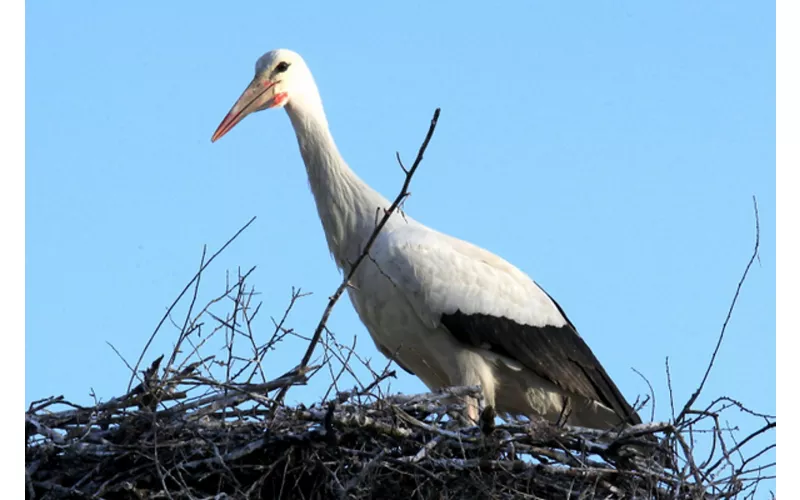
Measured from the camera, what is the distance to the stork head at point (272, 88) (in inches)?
290

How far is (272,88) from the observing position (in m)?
7.36

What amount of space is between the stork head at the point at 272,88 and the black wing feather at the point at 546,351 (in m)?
1.50

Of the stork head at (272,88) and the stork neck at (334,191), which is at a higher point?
the stork head at (272,88)

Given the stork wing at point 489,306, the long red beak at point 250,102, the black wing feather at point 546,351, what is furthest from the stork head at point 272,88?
the black wing feather at point 546,351

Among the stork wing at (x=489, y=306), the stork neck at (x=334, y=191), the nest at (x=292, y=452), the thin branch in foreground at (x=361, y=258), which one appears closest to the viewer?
the thin branch in foreground at (x=361, y=258)

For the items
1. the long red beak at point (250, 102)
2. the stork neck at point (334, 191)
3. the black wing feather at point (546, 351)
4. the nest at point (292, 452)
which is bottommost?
the nest at point (292, 452)

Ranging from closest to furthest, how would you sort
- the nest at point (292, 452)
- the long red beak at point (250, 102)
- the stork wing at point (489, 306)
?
the nest at point (292, 452), the stork wing at point (489, 306), the long red beak at point (250, 102)

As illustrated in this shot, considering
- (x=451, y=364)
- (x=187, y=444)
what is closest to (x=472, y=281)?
(x=451, y=364)

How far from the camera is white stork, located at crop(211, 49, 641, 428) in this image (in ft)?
22.0

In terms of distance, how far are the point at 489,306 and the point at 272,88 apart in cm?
159

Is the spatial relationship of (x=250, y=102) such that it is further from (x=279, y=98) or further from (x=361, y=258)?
(x=361, y=258)

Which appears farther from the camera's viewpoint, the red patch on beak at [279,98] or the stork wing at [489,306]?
the red patch on beak at [279,98]

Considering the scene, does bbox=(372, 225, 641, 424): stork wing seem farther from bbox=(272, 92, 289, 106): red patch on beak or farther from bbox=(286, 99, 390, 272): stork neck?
bbox=(272, 92, 289, 106): red patch on beak

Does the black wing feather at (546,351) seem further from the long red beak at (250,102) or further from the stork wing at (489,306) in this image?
the long red beak at (250,102)
